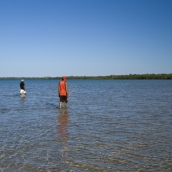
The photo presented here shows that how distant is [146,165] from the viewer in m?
6.00

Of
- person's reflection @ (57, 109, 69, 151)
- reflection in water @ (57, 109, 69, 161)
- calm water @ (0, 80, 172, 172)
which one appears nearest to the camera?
calm water @ (0, 80, 172, 172)

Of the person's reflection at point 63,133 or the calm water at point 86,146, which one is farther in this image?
the person's reflection at point 63,133

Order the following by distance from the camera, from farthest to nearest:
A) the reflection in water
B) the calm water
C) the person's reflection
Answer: the person's reflection
the reflection in water
the calm water

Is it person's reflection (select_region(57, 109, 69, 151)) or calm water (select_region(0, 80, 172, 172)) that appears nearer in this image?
calm water (select_region(0, 80, 172, 172))

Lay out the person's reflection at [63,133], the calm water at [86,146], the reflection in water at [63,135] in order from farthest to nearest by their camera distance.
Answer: the person's reflection at [63,133] → the reflection in water at [63,135] → the calm water at [86,146]

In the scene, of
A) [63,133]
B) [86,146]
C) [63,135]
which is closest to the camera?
[86,146]

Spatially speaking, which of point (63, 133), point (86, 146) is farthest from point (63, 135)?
point (86, 146)

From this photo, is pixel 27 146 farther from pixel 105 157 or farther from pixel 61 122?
pixel 61 122

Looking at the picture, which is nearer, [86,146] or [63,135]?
[86,146]

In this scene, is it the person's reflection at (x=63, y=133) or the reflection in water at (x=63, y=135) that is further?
the person's reflection at (x=63, y=133)

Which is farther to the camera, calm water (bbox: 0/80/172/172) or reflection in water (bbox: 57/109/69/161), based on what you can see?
reflection in water (bbox: 57/109/69/161)

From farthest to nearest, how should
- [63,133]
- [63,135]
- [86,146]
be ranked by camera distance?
1. [63,133]
2. [63,135]
3. [86,146]

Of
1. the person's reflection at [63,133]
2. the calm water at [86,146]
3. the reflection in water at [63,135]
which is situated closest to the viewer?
the calm water at [86,146]

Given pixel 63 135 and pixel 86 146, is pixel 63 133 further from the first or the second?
pixel 86 146
